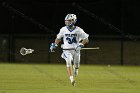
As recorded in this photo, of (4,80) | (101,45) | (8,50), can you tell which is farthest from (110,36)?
(4,80)

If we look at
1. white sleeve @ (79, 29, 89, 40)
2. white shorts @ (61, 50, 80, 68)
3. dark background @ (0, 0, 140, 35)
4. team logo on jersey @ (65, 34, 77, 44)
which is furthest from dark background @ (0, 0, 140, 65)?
team logo on jersey @ (65, 34, 77, 44)

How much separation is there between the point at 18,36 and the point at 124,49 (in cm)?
683

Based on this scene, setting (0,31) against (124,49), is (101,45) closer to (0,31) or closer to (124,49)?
(124,49)

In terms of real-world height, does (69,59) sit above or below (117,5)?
below

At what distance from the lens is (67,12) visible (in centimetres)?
3706

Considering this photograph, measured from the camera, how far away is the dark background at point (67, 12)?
36.6 m

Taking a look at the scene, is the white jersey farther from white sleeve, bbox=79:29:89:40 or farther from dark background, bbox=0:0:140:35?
dark background, bbox=0:0:140:35

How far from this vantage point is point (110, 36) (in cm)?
3609

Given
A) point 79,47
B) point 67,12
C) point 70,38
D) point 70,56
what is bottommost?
point 70,56

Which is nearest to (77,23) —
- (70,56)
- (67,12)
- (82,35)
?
Result: (67,12)

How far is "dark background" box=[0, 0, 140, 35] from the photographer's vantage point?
120 ft

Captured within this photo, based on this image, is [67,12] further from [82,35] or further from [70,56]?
[70,56]

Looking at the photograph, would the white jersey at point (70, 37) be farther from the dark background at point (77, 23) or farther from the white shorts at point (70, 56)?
the dark background at point (77, 23)

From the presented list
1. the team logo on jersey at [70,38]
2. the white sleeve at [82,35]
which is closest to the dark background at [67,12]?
the white sleeve at [82,35]
